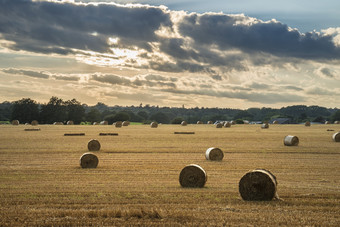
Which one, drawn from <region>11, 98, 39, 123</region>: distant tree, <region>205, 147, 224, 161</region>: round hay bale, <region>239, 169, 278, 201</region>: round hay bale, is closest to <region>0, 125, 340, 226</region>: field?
<region>239, 169, 278, 201</region>: round hay bale

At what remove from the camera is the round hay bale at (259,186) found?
13.5 meters

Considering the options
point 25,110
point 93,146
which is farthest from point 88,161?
point 25,110

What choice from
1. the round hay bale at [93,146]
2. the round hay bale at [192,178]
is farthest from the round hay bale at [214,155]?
the round hay bale at [93,146]

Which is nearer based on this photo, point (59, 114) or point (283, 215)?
point (283, 215)

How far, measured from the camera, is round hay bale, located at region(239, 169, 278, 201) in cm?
1346

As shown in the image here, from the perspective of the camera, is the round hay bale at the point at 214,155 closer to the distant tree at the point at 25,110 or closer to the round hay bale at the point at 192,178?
the round hay bale at the point at 192,178

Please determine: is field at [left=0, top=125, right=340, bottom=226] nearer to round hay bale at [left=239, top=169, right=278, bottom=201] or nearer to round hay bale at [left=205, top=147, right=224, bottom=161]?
round hay bale at [left=239, top=169, right=278, bottom=201]

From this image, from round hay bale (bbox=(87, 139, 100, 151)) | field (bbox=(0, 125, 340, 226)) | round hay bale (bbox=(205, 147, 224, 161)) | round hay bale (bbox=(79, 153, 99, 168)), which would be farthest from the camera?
round hay bale (bbox=(87, 139, 100, 151))

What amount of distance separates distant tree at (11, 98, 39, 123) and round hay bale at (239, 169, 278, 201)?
100948mm

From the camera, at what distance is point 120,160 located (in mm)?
26578

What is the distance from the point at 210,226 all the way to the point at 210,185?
670 centimetres

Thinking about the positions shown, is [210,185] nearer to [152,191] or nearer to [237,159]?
[152,191]

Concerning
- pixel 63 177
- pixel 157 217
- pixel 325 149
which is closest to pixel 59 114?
pixel 325 149

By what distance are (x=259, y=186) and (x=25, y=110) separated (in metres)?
102
